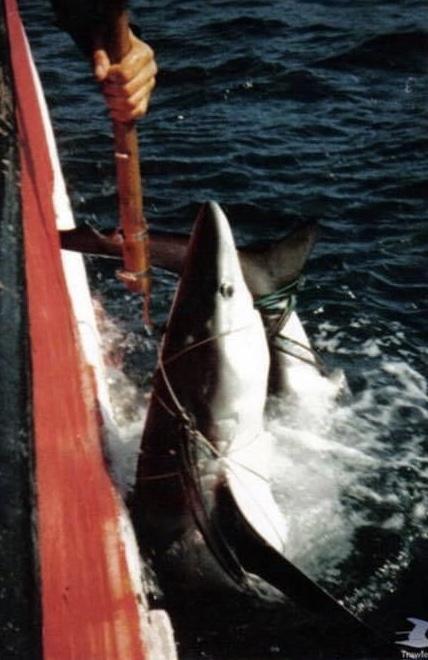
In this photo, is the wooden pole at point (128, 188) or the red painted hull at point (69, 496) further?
the wooden pole at point (128, 188)

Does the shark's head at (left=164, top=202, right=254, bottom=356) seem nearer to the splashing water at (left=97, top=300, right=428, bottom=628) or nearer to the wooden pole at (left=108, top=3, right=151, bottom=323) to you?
the wooden pole at (left=108, top=3, right=151, bottom=323)

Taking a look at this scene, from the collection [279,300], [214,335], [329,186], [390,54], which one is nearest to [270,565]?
[214,335]

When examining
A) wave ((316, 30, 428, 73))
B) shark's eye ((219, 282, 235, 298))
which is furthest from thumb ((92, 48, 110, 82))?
wave ((316, 30, 428, 73))

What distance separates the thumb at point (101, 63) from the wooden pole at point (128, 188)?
27 mm

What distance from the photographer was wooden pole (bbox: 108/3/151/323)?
2.63 meters

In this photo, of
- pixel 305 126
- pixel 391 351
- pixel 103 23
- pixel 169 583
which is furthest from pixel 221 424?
pixel 305 126

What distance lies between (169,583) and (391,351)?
241 centimetres

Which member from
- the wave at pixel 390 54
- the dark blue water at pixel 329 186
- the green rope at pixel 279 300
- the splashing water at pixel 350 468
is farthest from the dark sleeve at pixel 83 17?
the wave at pixel 390 54

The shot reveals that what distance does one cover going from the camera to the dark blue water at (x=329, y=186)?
4082 mm

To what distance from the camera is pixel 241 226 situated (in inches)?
261

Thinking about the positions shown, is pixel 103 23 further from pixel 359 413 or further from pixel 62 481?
pixel 359 413

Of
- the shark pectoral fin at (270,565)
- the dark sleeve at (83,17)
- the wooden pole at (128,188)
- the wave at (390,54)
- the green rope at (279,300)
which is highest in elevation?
the dark sleeve at (83,17)

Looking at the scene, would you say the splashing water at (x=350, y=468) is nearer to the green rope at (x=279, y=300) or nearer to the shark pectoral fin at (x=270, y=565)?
the shark pectoral fin at (x=270, y=565)

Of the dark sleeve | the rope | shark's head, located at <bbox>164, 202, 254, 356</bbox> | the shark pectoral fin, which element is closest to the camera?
the dark sleeve
